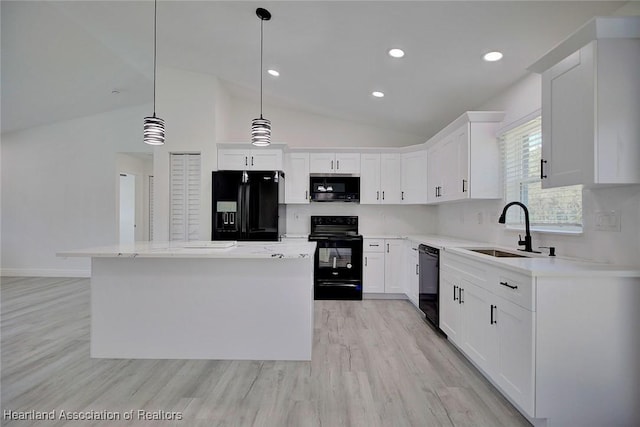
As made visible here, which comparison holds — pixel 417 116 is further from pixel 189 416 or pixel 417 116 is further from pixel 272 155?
pixel 189 416

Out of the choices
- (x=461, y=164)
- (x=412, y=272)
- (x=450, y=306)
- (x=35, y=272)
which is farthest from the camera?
(x=35, y=272)

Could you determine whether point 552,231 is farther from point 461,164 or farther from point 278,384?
point 278,384

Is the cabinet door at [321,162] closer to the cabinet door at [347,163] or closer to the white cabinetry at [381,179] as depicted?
the cabinet door at [347,163]

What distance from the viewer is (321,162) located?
178 inches

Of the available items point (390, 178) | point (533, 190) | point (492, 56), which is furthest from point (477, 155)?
point (390, 178)

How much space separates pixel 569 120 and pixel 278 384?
249 cm

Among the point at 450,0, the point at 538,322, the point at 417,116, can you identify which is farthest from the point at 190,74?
the point at 538,322

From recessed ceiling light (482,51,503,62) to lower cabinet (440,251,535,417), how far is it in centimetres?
170

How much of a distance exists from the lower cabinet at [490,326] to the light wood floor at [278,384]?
181mm

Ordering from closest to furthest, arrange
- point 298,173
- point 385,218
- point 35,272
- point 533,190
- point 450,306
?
point 533,190
point 450,306
point 298,173
point 385,218
point 35,272

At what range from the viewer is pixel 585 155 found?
1656 mm

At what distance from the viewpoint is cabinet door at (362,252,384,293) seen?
14.2ft

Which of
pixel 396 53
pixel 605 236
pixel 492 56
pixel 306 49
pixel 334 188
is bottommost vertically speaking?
pixel 605 236

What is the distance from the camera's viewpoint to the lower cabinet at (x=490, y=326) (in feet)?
5.56
